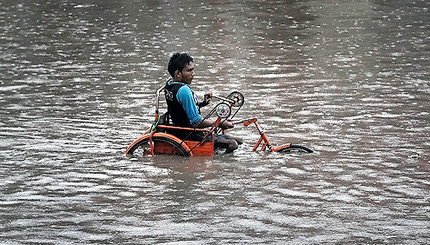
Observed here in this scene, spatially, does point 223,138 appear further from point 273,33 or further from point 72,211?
point 273,33

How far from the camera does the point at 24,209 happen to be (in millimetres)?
6934

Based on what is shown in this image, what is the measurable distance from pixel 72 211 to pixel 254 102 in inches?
215

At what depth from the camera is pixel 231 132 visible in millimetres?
10031

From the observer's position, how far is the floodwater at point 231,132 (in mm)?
6418

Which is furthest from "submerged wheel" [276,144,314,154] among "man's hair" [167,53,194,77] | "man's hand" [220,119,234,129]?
"man's hair" [167,53,194,77]

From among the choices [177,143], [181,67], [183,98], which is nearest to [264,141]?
[177,143]

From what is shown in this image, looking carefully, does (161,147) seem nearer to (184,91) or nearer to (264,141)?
(184,91)

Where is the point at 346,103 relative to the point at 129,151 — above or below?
below

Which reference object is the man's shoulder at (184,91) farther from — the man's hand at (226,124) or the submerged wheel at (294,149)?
the submerged wheel at (294,149)

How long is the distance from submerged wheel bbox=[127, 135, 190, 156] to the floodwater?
13 centimetres

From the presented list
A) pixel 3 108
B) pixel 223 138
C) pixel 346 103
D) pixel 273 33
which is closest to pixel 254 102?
pixel 346 103

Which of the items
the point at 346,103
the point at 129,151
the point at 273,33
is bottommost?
the point at 273,33

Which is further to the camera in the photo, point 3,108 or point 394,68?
point 394,68

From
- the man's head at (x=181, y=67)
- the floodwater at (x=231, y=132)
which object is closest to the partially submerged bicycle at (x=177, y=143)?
the floodwater at (x=231, y=132)
